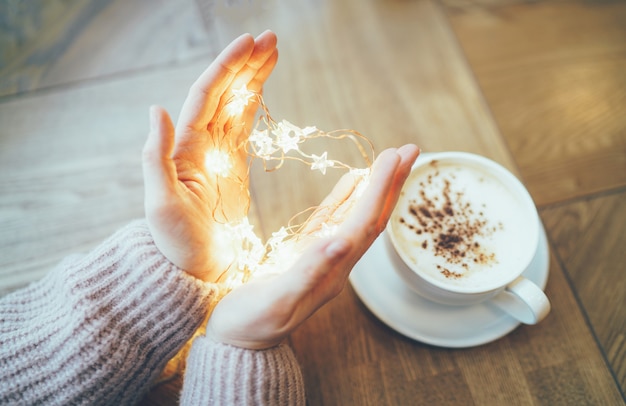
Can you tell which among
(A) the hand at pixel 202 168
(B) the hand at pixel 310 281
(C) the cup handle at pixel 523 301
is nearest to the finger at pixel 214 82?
(A) the hand at pixel 202 168

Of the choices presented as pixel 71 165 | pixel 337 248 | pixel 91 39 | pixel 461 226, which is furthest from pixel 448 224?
pixel 91 39

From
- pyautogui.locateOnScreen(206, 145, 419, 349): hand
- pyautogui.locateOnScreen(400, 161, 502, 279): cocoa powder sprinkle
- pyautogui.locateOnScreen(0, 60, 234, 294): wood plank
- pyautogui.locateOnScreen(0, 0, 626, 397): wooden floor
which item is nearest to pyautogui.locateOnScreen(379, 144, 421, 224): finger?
pyautogui.locateOnScreen(206, 145, 419, 349): hand

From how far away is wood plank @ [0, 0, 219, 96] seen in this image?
0.92 meters

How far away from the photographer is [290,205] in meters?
0.80

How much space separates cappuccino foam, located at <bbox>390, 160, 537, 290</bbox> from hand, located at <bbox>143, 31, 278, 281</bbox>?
265 mm

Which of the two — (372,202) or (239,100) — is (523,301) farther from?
(239,100)

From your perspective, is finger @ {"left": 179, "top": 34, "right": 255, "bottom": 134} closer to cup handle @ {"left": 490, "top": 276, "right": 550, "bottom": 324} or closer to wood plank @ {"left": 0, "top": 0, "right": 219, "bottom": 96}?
wood plank @ {"left": 0, "top": 0, "right": 219, "bottom": 96}

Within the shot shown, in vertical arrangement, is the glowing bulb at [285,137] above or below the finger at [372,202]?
above

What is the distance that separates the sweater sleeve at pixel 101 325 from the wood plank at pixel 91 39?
44cm

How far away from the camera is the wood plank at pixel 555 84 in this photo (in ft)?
2.75

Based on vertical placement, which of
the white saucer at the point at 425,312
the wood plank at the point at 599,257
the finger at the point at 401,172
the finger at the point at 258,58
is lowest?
Result: the wood plank at the point at 599,257

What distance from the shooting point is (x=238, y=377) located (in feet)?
1.93

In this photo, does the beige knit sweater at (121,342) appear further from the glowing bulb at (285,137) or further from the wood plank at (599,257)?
the wood plank at (599,257)

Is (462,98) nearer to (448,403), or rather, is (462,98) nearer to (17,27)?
(448,403)
